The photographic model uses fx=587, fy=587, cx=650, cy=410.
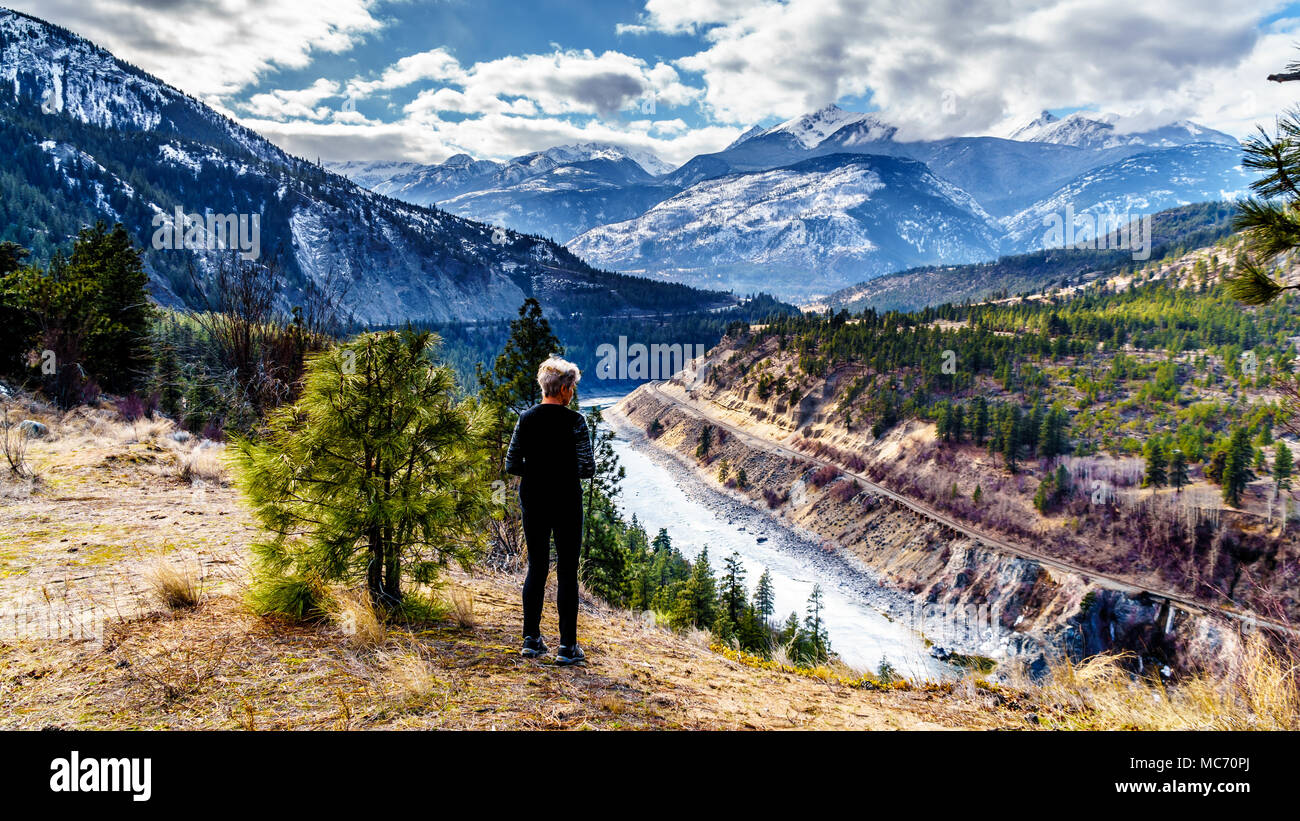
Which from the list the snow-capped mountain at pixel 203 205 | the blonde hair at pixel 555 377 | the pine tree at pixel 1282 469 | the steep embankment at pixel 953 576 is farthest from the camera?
the snow-capped mountain at pixel 203 205

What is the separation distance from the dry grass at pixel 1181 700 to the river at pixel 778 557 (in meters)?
23.5

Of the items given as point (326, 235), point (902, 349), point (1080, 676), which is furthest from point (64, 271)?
point (326, 235)

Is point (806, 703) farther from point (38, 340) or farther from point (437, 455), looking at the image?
point (38, 340)

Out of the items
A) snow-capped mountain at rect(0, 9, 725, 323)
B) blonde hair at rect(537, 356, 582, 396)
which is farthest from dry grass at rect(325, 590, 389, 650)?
snow-capped mountain at rect(0, 9, 725, 323)

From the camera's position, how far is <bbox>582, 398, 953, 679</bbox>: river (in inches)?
1474

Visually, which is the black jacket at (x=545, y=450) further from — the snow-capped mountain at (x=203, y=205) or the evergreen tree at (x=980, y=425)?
the snow-capped mountain at (x=203, y=205)

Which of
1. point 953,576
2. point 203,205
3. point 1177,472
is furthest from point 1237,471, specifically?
point 203,205

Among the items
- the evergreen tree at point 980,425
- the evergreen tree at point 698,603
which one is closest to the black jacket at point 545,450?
the evergreen tree at point 698,603

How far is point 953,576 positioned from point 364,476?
153 feet

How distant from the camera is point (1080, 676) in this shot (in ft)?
19.0

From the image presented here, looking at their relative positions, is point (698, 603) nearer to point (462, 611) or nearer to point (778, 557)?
point (778, 557)

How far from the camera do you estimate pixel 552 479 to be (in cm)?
504

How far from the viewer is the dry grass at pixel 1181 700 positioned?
4215 mm
